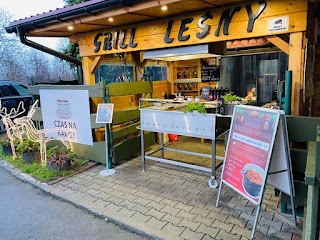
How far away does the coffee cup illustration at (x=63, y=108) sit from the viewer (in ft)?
15.9

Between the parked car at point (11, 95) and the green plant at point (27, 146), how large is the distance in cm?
314

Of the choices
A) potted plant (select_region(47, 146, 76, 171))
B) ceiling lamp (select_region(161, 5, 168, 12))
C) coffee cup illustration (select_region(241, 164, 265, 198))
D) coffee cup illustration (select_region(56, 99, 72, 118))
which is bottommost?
potted plant (select_region(47, 146, 76, 171))

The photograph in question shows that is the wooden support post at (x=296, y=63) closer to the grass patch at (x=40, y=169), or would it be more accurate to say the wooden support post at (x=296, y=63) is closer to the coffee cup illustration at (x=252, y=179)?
the coffee cup illustration at (x=252, y=179)

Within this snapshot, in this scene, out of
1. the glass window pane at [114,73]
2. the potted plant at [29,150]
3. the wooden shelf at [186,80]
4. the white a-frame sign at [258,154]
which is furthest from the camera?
the wooden shelf at [186,80]

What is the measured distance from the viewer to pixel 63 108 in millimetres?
4898

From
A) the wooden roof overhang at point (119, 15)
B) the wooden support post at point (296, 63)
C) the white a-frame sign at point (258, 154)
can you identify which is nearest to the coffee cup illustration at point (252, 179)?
the white a-frame sign at point (258, 154)

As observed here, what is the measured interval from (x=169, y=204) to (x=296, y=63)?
244 centimetres

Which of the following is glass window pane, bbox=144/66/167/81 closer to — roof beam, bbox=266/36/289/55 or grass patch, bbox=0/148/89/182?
grass patch, bbox=0/148/89/182

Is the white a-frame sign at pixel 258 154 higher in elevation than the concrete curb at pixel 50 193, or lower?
higher

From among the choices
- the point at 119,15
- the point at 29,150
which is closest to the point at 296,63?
the point at 119,15

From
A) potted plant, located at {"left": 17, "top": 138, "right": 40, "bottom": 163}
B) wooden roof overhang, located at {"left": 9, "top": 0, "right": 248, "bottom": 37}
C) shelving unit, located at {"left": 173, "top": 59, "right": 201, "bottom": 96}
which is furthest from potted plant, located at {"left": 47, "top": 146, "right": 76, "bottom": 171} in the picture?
shelving unit, located at {"left": 173, "top": 59, "right": 201, "bottom": 96}

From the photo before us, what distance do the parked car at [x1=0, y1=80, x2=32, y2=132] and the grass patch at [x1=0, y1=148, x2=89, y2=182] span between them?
10.2 feet

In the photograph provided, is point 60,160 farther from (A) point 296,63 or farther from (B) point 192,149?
(A) point 296,63

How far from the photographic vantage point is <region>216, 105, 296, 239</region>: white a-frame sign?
248 cm
